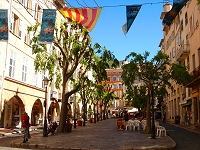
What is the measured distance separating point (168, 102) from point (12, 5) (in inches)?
1362

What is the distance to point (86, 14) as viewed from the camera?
13.6 meters

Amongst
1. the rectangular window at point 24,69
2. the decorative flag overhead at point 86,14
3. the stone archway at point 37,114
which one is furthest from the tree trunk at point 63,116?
the stone archway at point 37,114

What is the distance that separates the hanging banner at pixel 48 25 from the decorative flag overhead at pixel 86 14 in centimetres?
109

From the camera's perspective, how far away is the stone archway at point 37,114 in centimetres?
3281

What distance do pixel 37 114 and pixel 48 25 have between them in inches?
822

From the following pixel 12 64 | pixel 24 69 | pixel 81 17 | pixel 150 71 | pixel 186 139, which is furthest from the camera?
pixel 24 69

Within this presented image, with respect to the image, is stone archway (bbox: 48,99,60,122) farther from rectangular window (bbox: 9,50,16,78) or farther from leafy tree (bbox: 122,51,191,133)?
leafy tree (bbox: 122,51,191,133)

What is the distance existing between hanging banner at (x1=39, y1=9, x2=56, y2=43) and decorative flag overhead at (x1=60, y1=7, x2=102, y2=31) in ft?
3.58

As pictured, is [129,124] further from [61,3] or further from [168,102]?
[168,102]

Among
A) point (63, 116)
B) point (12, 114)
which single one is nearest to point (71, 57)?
point (63, 116)

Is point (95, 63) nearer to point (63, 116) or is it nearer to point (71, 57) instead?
point (71, 57)

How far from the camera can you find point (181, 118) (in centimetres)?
3769

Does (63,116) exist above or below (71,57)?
below

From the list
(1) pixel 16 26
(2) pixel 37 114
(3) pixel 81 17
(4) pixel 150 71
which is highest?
(1) pixel 16 26
